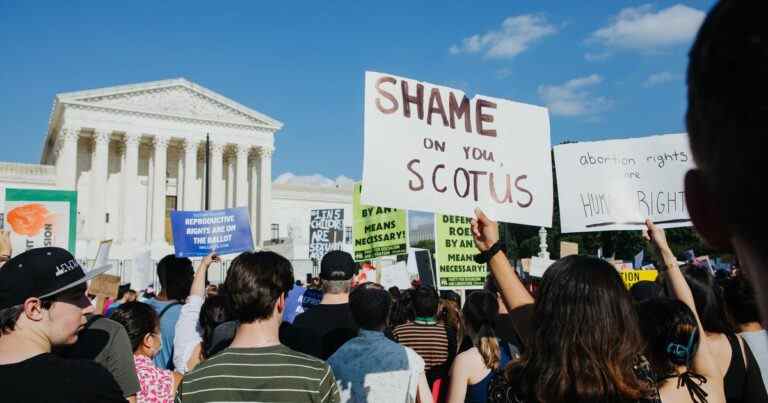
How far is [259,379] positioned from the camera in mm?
2639

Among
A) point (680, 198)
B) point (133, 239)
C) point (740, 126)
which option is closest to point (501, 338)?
→ point (680, 198)

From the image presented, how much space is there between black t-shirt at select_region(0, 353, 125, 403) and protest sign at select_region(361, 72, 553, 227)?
175cm

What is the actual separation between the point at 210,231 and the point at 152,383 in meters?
8.03

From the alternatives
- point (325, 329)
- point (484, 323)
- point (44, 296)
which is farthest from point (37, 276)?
point (484, 323)

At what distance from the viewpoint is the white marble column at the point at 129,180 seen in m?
48.4

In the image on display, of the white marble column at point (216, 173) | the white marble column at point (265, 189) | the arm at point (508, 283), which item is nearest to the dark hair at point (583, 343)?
the arm at point (508, 283)

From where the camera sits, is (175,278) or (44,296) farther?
(175,278)

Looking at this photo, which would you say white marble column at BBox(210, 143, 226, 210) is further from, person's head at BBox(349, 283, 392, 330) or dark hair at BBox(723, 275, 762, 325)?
dark hair at BBox(723, 275, 762, 325)

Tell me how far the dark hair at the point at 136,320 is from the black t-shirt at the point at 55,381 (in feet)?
5.89

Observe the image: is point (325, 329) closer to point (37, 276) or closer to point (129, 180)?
point (37, 276)

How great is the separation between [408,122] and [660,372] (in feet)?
6.63

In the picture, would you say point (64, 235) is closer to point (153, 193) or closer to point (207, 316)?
point (207, 316)

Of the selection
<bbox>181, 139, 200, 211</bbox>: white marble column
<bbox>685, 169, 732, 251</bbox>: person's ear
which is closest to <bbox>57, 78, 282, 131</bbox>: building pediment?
<bbox>181, 139, 200, 211</bbox>: white marble column

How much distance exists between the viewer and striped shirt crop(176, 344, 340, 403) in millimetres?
2627
